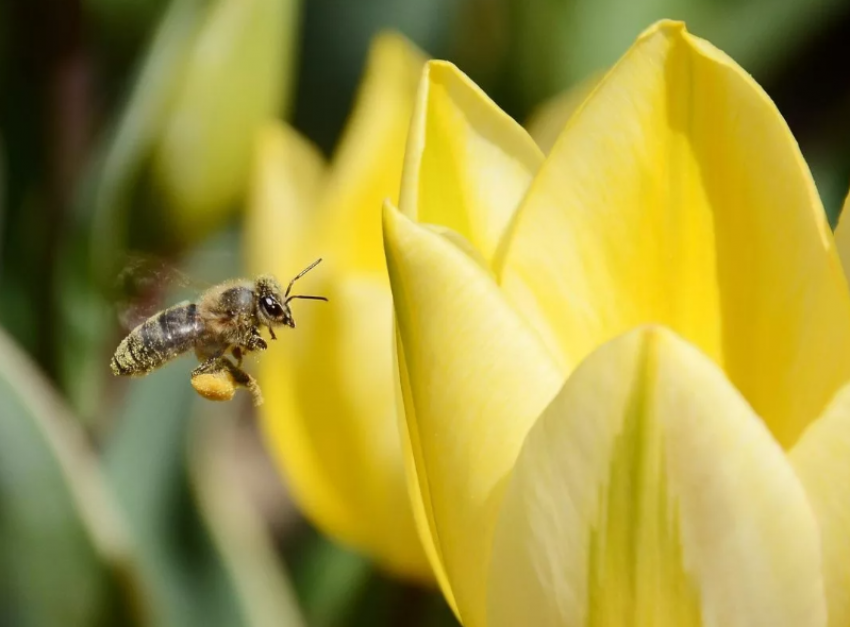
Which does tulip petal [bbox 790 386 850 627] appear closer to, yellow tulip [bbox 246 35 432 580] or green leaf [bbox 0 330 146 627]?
yellow tulip [bbox 246 35 432 580]

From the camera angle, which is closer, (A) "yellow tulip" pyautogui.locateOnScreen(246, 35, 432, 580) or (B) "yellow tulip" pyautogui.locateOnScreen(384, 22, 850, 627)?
(B) "yellow tulip" pyautogui.locateOnScreen(384, 22, 850, 627)

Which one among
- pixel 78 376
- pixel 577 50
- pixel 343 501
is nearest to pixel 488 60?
pixel 577 50

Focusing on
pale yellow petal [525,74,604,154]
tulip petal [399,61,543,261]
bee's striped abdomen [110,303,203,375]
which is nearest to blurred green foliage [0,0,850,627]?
bee's striped abdomen [110,303,203,375]

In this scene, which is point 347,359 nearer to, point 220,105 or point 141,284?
point 141,284

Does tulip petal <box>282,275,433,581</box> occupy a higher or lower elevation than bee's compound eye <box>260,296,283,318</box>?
lower

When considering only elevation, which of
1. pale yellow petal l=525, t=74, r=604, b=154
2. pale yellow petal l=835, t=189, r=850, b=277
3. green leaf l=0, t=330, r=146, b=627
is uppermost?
pale yellow petal l=835, t=189, r=850, b=277

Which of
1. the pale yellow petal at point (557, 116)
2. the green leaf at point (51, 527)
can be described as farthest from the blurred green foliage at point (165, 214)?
the pale yellow petal at point (557, 116)

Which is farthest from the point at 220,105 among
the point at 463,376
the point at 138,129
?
the point at 463,376

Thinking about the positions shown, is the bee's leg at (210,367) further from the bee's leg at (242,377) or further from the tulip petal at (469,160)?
the tulip petal at (469,160)
